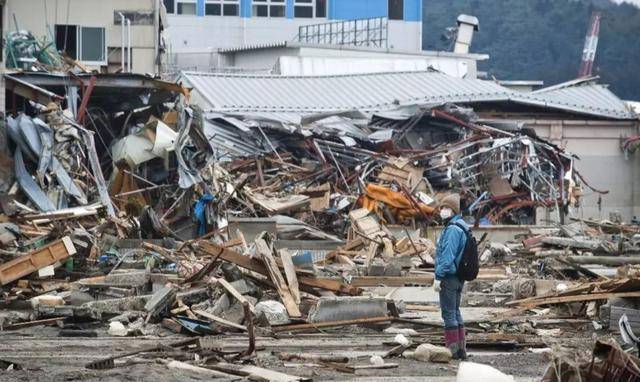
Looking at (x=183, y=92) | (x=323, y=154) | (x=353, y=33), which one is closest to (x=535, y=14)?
(x=353, y=33)

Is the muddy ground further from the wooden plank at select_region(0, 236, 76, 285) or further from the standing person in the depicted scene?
the wooden plank at select_region(0, 236, 76, 285)

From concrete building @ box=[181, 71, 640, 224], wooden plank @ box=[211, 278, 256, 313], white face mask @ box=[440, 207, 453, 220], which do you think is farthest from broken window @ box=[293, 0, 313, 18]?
white face mask @ box=[440, 207, 453, 220]

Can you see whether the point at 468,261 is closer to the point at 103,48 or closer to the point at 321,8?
the point at 103,48

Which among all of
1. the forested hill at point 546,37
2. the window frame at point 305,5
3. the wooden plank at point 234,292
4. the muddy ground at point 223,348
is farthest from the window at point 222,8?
the muddy ground at point 223,348

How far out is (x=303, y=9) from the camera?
2689 inches

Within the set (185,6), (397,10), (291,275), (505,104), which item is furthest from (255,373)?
(397,10)

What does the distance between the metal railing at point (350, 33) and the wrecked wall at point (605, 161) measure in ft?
56.0

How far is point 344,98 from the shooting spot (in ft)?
154

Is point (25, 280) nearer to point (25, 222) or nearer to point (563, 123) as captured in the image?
point (25, 222)

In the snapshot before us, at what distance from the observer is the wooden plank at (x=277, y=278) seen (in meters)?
17.8

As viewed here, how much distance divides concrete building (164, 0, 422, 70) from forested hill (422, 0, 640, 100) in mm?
34798

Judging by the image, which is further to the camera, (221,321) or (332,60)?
(332,60)

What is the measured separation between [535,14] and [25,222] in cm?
10320

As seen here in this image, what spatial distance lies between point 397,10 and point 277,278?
52.9m
